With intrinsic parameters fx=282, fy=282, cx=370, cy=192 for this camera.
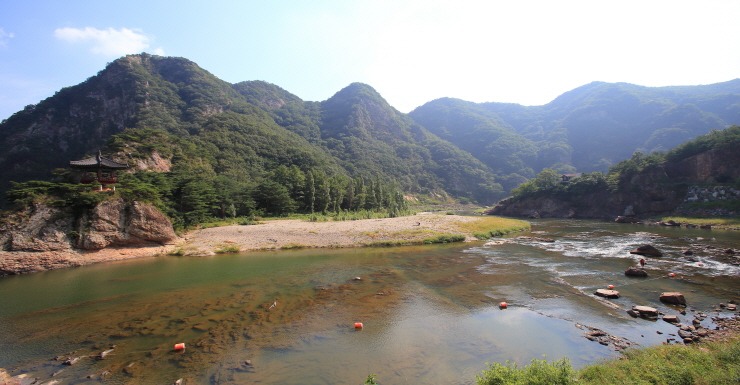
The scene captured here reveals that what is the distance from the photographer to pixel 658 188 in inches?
2181

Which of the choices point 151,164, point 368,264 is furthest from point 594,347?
point 151,164

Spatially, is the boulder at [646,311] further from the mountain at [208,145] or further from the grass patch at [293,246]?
the mountain at [208,145]

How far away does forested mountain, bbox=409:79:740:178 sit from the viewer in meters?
133

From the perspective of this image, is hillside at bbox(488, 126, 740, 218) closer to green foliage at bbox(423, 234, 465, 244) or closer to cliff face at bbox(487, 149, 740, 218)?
cliff face at bbox(487, 149, 740, 218)

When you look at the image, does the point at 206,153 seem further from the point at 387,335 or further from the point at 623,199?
the point at 623,199

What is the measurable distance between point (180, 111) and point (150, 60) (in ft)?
158

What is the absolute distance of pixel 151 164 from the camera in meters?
46.1

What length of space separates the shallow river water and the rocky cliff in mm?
1893

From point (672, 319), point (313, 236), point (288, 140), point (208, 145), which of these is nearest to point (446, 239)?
point (313, 236)

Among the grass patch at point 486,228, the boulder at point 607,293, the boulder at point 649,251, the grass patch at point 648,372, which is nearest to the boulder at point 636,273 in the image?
the boulder at point 607,293

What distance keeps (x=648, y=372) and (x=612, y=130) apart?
7975 inches

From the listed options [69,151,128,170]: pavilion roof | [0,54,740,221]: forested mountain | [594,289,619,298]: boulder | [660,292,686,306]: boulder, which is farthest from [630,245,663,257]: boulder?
[69,151,128,170]: pavilion roof

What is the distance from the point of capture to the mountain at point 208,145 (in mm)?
48781

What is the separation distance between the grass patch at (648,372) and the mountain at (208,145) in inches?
1401
